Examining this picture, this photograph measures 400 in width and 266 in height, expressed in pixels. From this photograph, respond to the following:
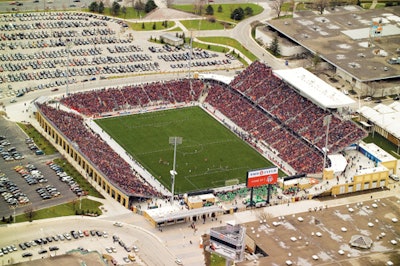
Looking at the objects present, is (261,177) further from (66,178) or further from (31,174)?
(31,174)

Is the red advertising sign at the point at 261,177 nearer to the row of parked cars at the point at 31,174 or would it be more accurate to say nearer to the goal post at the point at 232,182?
the goal post at the point at 232,182

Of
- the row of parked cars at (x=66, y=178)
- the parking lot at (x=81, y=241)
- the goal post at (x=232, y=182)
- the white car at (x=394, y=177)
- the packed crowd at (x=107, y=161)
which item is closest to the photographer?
the parking lot at (x=81, y=241)

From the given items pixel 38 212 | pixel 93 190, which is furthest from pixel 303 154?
pixel 38 212

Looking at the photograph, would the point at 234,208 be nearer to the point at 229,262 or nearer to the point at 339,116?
the point at 229,262

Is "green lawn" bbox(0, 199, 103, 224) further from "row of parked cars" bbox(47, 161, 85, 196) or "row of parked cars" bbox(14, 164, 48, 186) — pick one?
"row of parked cars" bbox(14, 164, 48, 186)

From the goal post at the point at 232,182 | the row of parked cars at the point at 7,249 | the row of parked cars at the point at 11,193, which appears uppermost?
the row of parked cars at the point at 11,193

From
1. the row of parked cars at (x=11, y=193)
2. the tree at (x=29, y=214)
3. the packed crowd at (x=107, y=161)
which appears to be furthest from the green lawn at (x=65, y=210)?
the packed crowd at (x=107, y=161)
